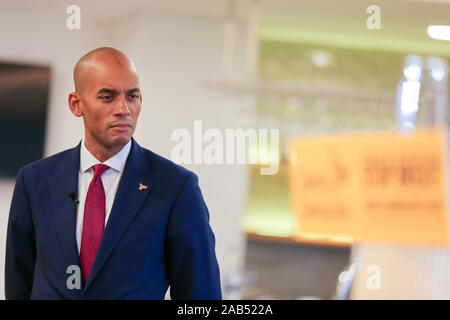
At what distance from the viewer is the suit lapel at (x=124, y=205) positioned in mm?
1059

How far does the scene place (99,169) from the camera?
43.6 inches

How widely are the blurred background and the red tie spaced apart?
0.45 feet

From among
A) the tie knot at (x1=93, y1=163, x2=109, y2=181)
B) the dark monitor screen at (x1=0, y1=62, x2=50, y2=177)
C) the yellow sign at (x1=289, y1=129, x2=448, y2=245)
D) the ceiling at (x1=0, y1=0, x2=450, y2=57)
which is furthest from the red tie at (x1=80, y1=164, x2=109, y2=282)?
the yellow sign at (x1=289, y1=129, x2=448, y2=245)

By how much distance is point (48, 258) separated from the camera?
1.06 meters

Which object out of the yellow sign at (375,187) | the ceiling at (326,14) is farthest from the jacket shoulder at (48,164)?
the yellow sign at (375,187)

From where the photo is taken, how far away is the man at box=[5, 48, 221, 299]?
3.47 feet

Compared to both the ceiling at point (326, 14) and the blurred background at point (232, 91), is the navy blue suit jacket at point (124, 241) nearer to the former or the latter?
the blurred background at point (232, 91)

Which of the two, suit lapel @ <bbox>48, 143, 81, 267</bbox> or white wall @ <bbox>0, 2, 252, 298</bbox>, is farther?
white wall @ <bbox>0, 2, 252, 298</bbox>

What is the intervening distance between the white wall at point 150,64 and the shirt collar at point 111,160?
77 millimetres

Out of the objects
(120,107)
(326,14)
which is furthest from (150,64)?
(326,14)

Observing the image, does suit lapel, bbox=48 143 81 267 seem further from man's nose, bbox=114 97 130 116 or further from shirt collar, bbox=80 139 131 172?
man's nose, bbox=114 97 130 116

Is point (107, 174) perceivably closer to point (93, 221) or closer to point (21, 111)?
point (93, 221)

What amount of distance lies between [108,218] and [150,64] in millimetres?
556
